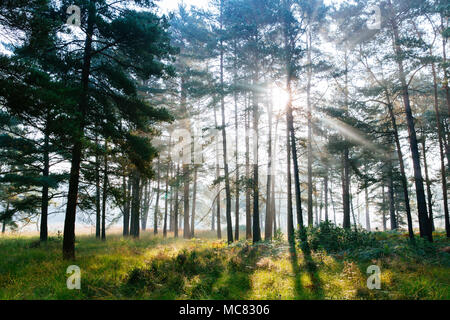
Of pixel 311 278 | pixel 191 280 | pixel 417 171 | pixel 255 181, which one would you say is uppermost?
pixel 417 171

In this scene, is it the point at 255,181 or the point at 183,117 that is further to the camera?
the point at 183,117

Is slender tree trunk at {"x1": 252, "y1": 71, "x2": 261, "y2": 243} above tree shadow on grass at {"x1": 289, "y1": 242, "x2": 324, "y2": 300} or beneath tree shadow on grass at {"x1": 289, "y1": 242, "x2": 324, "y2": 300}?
above

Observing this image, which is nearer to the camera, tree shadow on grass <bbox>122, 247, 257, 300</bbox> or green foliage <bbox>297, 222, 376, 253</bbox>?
tree shadow on grass <bbox>122, 247, 257, 300</bbox>

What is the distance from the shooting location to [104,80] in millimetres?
9148

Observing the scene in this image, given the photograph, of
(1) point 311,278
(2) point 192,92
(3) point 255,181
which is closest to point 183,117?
(2) point 192,92

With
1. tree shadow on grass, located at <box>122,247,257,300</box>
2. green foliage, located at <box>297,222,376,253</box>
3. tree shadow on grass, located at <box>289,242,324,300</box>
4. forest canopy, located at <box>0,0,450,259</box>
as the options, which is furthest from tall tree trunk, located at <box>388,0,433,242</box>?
tree shadow on grass, located at <box>122,247,257,300</box>

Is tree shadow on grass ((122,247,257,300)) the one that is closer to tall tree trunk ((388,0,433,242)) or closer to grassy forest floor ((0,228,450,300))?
grassy forest floor ((0,228,450,300))

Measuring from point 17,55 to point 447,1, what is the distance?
1660 cm

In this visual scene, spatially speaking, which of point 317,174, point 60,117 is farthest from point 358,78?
point 60,117

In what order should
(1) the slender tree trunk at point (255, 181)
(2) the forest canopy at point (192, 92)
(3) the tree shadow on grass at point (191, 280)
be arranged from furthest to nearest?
(1) the slender tree trunk at point (255, 181) → (2) the forest canopy at point (192, 92) → (3) the tree shadow on grass at point (191, 280)

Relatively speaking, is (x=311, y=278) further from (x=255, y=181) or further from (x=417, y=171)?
(x=417, y=171)

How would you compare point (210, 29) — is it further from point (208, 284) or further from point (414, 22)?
point (208, 284)

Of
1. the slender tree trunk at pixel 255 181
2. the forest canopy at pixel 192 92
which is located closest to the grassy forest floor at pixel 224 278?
A: the forest canopy at pixel 192 92

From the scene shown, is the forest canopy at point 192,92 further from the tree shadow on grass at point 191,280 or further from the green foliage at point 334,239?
the tree shadow on grass at point 191,280
